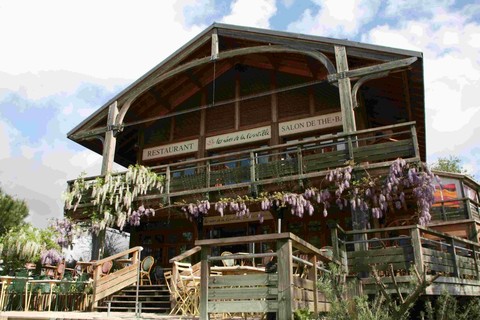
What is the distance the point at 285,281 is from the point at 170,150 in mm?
11057

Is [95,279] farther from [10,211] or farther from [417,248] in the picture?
[10,211]

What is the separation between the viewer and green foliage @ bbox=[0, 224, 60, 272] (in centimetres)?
1213

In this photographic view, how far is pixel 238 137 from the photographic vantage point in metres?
14.7

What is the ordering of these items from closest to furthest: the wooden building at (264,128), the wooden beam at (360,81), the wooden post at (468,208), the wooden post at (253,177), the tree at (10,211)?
the wooden beam at (360,81)
the wooden building at (264,128)
the wooden post at (253,177)
the wooden post at (468,208)
the tree at (10,211)

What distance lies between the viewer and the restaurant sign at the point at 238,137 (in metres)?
14.3

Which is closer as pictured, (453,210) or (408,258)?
(408,258)

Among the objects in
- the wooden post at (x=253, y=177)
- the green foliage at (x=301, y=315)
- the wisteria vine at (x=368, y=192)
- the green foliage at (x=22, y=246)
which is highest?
the wooden post at (x=253, y=177)

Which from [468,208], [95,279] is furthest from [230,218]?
[468,208]

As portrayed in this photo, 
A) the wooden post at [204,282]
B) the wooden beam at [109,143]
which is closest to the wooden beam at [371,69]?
the wooden beam at [109,143]

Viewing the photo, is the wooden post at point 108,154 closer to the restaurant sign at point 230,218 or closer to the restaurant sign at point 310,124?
the restaurant sign at point 230,218

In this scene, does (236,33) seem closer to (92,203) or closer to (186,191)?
(186,191)

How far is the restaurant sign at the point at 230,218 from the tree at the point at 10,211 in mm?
14267

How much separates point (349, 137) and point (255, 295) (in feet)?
20.6

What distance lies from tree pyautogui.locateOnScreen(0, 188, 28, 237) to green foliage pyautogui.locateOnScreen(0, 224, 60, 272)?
1276 centimetres
